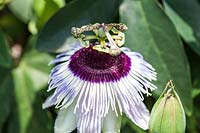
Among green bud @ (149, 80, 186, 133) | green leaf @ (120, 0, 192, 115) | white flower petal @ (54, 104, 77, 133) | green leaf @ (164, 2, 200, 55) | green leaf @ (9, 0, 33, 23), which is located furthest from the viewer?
green leaf @ (9, 0, 33, 23)

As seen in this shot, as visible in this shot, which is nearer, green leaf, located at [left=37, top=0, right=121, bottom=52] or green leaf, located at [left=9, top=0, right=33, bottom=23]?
green leaf, located at [left=37, top=0, right=121, bottom=52]

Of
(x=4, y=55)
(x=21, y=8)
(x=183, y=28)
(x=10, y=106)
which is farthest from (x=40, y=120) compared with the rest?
(x=183, y=28)

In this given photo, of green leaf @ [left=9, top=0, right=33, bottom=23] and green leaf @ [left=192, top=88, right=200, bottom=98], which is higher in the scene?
green leaf @ [left=9, top=0, right=33, bottom=23]

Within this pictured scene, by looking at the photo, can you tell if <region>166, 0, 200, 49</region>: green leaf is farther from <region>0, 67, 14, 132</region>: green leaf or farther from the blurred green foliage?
<region>0, 67, 14, 132</region>: green leaf

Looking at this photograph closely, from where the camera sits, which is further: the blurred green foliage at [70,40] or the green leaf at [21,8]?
the green leaf at [21,8]

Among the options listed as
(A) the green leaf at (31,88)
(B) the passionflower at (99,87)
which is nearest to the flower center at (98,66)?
(B) the passionflower at (99,87)

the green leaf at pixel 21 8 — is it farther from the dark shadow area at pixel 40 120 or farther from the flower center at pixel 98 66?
the flower center at pixel 98 66

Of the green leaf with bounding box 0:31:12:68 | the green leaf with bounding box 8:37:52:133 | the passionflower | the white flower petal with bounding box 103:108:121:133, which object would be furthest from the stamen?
the green leaf with bounding box 8:37:52:133

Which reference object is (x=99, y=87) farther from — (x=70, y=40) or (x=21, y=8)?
(x=21, y=8)
